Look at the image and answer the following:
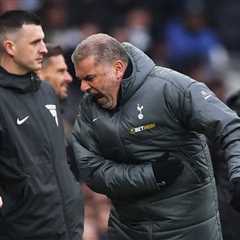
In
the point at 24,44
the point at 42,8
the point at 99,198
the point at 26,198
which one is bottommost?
the point at 99,198

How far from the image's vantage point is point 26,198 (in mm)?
6188

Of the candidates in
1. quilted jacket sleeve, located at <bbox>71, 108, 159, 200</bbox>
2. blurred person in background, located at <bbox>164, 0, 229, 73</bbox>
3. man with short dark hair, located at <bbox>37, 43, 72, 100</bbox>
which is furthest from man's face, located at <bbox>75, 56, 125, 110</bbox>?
blurred person in background, located at <bbox>164, 0, 229, 73</bbox>

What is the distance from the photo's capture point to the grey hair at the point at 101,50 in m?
5.79

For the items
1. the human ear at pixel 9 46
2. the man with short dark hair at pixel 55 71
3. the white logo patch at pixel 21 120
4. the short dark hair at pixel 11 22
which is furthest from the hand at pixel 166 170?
the man with short dark hair at pixel 55 71

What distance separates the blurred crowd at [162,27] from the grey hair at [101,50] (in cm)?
453

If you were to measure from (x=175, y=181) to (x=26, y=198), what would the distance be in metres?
1.00

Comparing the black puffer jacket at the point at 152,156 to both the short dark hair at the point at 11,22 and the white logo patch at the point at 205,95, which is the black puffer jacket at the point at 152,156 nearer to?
the white logo patch at the point at 205,95

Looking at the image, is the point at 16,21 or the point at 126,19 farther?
the point at 126,19

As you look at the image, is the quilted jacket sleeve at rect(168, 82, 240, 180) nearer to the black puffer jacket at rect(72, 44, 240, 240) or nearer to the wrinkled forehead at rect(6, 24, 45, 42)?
the black puffer jacket at rect(72, 44, 240, 240)

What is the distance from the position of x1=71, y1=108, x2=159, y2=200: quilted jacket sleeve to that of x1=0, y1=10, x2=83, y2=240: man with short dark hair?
30 centimetres

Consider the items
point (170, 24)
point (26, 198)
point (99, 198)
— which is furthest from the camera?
point (170, 24)

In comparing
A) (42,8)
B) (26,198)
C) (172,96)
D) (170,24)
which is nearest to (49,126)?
(26,198)

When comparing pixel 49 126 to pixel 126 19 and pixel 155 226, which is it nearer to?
pixel 155 226

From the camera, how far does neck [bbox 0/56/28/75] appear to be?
6406 mm
